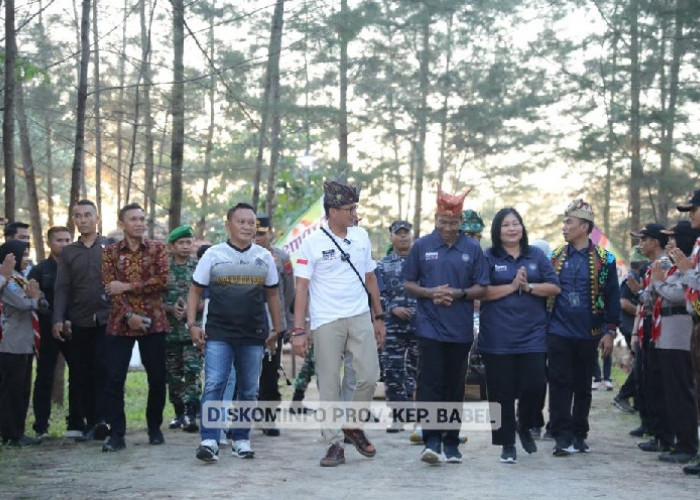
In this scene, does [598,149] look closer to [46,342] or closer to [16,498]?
[46,342]

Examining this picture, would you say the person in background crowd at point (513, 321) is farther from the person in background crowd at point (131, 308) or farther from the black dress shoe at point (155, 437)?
the black dress shoe at point (155, 437)

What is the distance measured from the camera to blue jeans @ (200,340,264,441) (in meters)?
9.07

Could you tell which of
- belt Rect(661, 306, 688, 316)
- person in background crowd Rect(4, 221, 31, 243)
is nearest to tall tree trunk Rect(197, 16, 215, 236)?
person in background crowd Rect(4, 221, 31, 243)

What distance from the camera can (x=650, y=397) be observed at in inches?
394

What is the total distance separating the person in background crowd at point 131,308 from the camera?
962 cm

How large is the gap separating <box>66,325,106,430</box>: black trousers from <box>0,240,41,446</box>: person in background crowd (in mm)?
449

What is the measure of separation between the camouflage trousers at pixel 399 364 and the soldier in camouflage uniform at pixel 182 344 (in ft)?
6.64

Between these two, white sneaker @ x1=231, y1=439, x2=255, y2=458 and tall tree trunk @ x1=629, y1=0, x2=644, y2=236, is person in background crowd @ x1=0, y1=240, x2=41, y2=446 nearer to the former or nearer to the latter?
white sneaker @ x1=231, y1=439, x2=255, y2=458

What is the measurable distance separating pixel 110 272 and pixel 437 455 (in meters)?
3.47

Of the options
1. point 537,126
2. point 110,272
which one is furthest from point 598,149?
point 110,272

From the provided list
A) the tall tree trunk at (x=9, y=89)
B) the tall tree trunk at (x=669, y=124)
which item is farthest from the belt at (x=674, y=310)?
the tall tree trunk at (x=669, y=124)

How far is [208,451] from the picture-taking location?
29.0 ft

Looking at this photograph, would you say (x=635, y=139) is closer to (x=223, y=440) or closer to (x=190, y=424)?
(x=190, y=424)

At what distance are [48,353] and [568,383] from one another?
521cm
